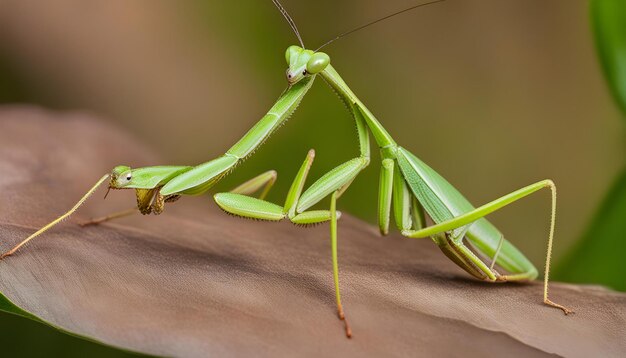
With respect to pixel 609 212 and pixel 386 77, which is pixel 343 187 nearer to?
pixel 609 212

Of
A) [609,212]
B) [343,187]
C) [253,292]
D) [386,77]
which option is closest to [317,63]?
[343,187]

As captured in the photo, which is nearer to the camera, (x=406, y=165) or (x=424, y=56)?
(x=406, y=165)

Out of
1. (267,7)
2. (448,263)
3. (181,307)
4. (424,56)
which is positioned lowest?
(448,263)

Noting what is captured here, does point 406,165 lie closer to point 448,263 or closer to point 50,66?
point 448,263

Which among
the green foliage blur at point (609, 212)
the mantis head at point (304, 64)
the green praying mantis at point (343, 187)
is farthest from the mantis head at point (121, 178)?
the green foliage blur at point (609, 212)

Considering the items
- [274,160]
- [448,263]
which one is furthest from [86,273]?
[274,160]

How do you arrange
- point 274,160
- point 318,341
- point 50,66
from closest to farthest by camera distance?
point 318,341 < point 274,160 < point 50,66

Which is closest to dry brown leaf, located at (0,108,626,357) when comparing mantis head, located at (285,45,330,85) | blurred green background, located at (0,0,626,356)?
mantis head, located at (285,45,330,85)
